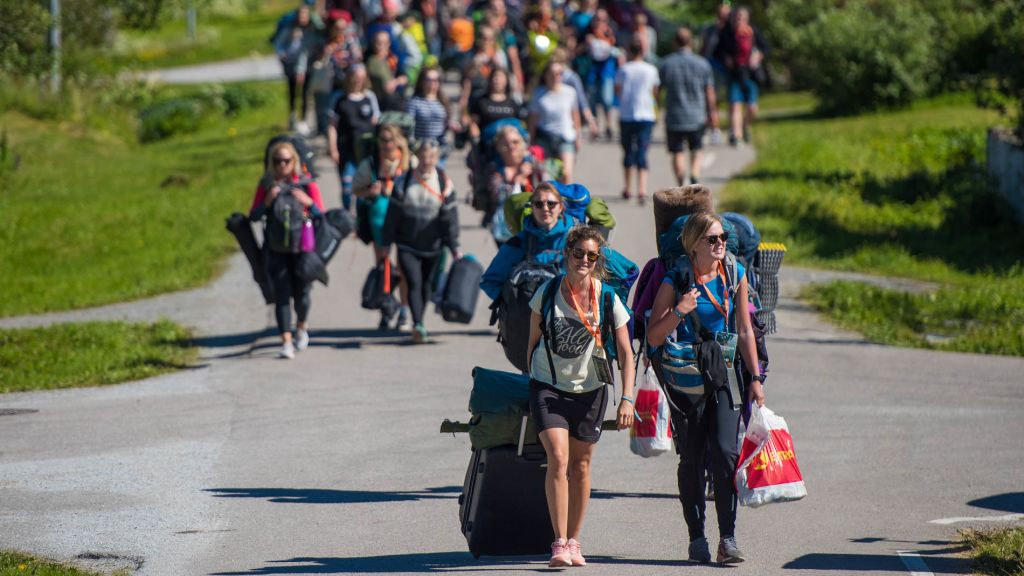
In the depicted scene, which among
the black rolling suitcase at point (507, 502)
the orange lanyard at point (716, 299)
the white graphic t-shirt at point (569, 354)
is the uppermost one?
the orange lanyard at point (716, 299)

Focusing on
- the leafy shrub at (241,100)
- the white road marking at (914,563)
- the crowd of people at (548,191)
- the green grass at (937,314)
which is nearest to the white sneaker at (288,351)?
the crowd of people at (548,191)

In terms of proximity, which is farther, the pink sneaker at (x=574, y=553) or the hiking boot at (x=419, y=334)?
the hiking boot at (x=419, y=334)

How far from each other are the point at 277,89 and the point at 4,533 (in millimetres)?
25995

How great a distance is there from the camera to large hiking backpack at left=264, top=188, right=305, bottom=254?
38.4 feet

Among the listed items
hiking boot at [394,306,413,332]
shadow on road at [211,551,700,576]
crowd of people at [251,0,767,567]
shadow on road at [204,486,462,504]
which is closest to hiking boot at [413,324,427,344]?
crowd of people at [251,0,767,567]

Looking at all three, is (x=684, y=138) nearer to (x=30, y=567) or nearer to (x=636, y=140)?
(x=636, y=140)

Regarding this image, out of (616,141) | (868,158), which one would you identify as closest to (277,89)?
(616,141)

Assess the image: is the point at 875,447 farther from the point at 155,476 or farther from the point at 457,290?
the point at 155,476

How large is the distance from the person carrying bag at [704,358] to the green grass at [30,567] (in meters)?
2.80

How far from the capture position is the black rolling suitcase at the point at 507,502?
23.6 ft

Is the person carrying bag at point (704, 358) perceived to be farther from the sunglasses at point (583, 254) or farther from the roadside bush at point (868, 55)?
the roadside bush at point (868, 55)

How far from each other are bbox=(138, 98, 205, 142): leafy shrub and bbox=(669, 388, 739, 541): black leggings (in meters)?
23.7

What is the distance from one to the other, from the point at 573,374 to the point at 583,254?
543mm

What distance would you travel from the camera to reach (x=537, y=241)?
845 centimetres
